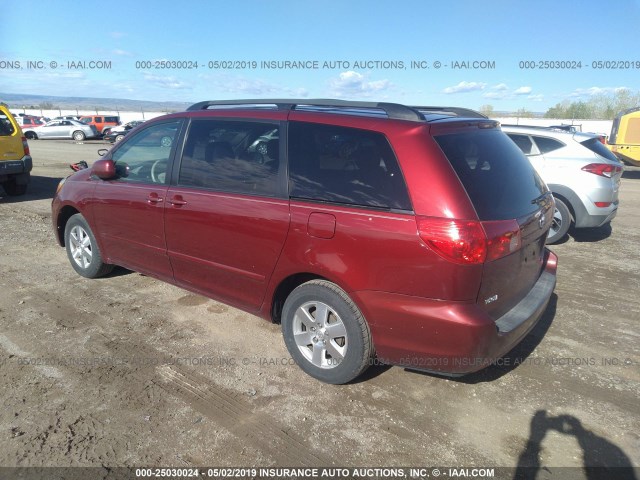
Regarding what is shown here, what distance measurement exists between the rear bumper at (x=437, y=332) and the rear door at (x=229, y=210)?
0.87 metres

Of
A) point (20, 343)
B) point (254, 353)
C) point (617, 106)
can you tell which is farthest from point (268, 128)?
point (617, 106)

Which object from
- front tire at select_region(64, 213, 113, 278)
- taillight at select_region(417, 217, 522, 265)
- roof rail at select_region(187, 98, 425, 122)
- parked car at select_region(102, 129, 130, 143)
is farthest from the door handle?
parked car at select_region(102, 129, 130, 143)

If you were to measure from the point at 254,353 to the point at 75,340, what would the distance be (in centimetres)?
145

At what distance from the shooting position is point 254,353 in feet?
11.8

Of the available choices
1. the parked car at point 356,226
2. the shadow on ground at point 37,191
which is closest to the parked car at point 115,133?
the shadow on ground at point 37,191

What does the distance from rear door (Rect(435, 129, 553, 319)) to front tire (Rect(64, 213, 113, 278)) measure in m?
3.75

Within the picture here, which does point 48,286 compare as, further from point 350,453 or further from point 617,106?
point 617,106

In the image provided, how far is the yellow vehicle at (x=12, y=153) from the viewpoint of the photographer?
9.22 m

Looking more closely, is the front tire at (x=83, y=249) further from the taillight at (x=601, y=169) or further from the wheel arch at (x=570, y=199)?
the taillight at (x=601, y=169)

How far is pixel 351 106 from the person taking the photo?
3346 mm

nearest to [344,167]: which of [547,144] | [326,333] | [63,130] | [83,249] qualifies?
[326,333]

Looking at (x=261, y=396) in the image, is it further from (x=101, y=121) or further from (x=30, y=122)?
(x=30, y=122)

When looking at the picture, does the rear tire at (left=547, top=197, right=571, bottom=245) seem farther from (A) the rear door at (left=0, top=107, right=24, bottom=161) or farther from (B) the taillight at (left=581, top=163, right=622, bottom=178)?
(A) the rear door at (left=0, top=107, right=24, bottom=161)

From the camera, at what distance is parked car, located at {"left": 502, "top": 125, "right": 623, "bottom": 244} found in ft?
21.5
